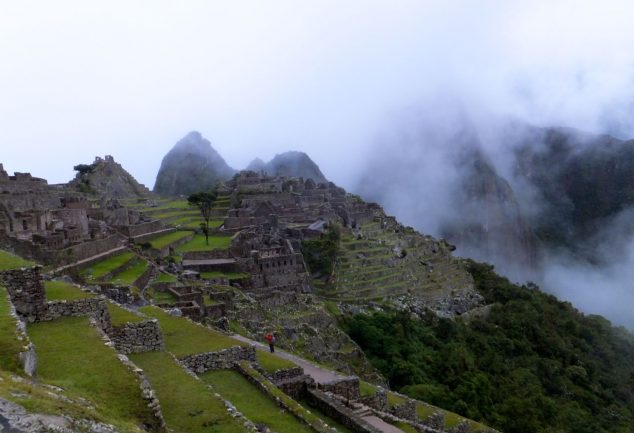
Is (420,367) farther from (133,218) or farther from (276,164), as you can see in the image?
(276,164)

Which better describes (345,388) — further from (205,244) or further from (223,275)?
(205,244)

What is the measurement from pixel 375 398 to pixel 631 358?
146 feet

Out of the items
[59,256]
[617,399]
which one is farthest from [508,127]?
[59,256]

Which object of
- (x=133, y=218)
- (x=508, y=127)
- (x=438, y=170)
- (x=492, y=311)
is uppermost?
(x=508, y=127)

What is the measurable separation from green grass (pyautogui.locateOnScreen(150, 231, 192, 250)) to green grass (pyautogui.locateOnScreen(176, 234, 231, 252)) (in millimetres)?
623

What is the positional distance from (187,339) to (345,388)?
4.25 m

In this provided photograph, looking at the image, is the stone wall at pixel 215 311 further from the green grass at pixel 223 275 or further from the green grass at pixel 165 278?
the green grass at pixel 223 275

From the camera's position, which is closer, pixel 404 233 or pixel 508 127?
pixel 404 233

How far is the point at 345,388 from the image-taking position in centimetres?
1334

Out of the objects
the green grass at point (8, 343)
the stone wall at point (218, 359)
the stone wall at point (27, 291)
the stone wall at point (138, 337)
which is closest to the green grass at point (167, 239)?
the stone wall at point (218, 359)

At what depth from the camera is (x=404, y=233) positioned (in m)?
54.0

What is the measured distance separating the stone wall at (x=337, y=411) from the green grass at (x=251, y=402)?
6.61 ft

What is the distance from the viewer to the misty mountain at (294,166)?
95188 mm

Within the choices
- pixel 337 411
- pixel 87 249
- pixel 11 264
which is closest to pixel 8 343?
pixel 11 264
